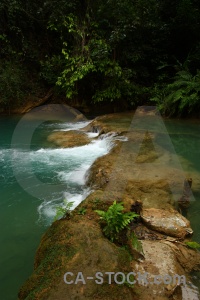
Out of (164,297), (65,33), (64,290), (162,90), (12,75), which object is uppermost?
(65,33)

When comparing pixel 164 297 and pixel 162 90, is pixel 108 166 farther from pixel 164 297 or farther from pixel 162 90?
pixel 162 90

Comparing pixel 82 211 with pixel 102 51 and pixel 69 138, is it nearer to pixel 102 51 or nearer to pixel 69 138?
pixel 69 138

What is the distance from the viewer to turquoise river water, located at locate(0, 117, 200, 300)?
Answer: 3.58m

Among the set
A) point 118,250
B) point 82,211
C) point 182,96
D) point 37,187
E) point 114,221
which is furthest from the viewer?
point 182,96

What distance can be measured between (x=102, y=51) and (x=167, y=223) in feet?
31.5

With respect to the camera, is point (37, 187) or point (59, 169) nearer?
point (37, 187)

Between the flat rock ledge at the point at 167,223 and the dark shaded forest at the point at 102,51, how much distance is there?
760 centimetres

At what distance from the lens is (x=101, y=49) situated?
11.5 meters

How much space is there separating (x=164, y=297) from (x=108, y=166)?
333 cm

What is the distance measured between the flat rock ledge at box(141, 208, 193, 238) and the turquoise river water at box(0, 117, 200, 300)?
31 centimetres

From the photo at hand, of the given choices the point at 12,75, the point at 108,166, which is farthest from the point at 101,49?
the point at 108,166

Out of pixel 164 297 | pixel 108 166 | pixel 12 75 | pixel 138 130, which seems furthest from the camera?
pixel 12 75

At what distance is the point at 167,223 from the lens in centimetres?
354

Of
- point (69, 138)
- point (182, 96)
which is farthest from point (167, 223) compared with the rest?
point (182, 96)
